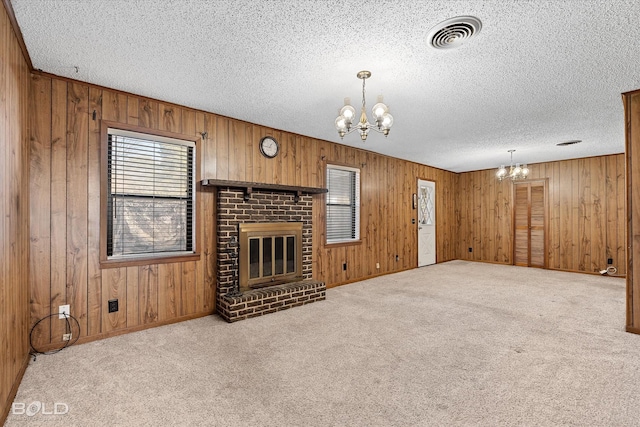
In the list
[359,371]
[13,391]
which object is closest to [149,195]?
[13,391]

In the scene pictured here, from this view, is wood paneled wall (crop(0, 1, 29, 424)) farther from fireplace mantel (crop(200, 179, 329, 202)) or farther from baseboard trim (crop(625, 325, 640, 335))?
baseboard trim (crop(625, 325, 640, 335))

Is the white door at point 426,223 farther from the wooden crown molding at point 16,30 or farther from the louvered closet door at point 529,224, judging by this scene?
the wooden crown molding at point 16,30

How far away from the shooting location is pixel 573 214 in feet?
21.8

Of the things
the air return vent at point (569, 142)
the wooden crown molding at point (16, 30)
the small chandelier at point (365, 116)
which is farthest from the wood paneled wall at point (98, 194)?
the air return vent at point (569, 142)

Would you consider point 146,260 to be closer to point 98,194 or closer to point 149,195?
point 149,195

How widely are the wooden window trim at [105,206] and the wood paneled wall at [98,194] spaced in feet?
0.14

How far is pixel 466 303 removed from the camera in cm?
426

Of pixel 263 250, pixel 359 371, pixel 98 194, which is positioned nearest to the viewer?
pixel 359 371

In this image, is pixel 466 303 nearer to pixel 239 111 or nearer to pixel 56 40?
Answer: pixel 239 111

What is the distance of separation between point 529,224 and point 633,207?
4.51 metres

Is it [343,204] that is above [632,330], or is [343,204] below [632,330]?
above

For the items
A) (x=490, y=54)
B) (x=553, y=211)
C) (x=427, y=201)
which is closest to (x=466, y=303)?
(x=490, y=54)

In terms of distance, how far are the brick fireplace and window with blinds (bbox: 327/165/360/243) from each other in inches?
29.9

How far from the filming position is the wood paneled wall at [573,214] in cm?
615
